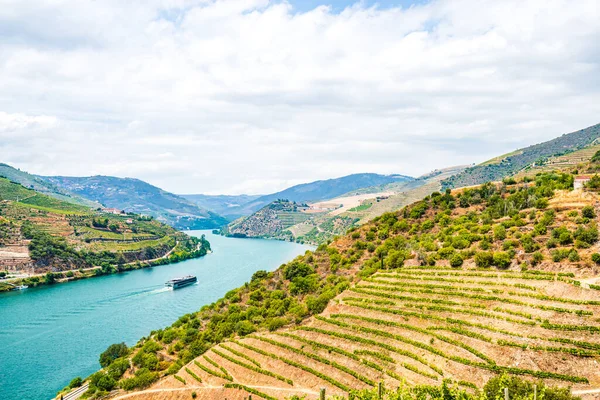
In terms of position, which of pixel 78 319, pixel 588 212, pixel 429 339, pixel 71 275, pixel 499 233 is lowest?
pixel 78 319

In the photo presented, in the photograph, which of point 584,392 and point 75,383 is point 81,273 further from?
point 584,392

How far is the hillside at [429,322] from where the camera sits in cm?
3288

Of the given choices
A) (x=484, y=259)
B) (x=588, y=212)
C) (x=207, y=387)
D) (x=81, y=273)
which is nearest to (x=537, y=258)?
(x=484, y=259)

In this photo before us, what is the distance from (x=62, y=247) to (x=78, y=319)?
75.7 meters

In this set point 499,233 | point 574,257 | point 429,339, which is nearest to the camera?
point 429,339

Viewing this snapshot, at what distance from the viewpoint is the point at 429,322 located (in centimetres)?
3884

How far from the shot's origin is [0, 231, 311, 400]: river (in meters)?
63.1

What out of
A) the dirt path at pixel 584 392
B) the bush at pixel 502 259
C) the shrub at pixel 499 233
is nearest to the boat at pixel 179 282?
the shrub at pixel 499 233

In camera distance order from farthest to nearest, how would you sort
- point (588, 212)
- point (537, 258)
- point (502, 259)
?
point (588, 212) < point (502, 259) < point (537, 258)

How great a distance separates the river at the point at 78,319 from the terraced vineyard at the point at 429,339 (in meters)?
30.3

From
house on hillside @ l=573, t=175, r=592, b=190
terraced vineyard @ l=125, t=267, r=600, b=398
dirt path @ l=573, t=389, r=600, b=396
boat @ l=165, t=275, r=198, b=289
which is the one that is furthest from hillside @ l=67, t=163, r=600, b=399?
boat @ l=165, t=275, r=198, b=289

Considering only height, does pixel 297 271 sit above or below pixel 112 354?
above

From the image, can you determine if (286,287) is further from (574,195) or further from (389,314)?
→ (574,195)

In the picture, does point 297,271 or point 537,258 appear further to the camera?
point 297,271
